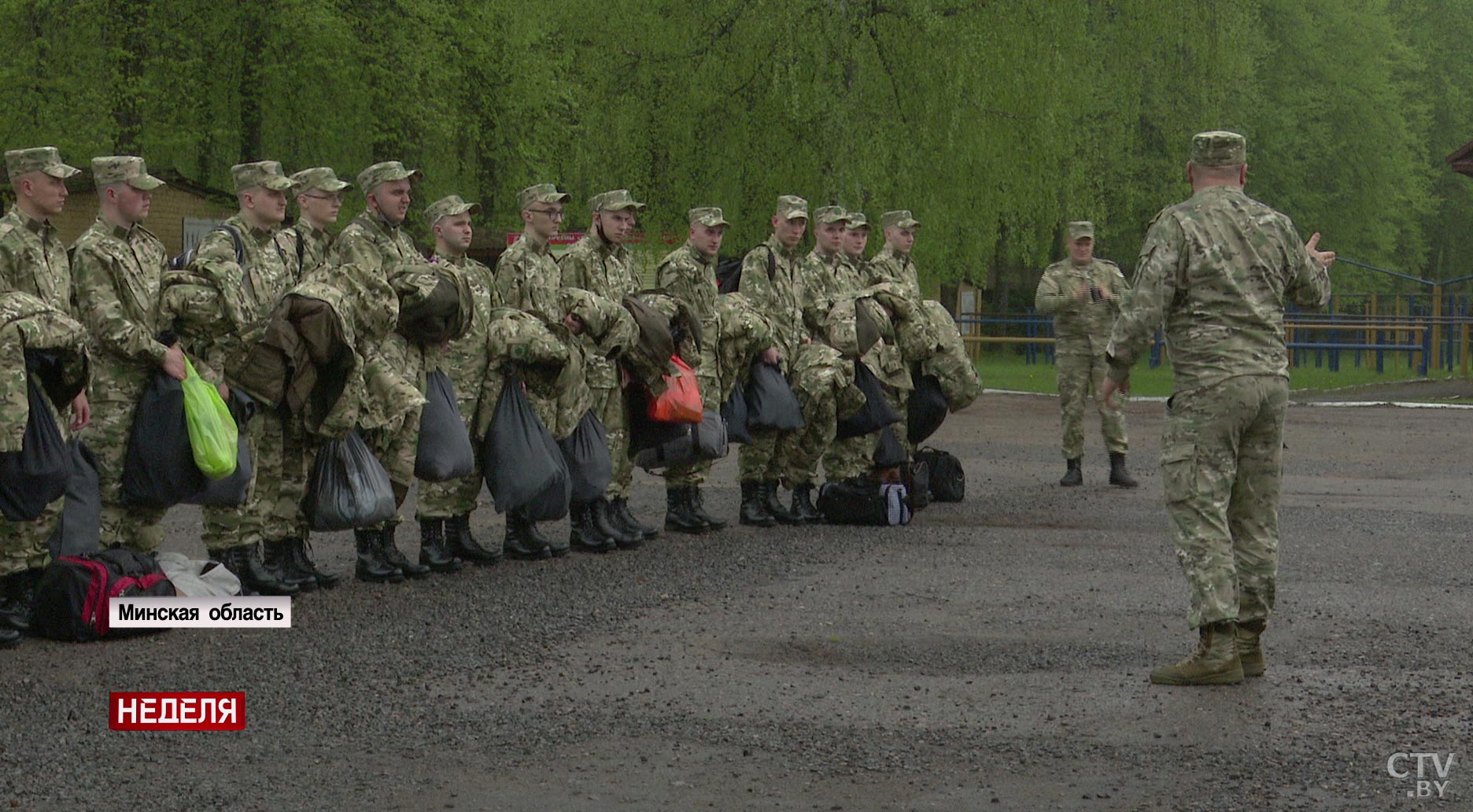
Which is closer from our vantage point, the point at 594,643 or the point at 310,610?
the point at 594,643

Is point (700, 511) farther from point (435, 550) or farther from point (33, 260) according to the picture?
point (33, 260)

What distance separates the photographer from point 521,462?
1030 centimetres

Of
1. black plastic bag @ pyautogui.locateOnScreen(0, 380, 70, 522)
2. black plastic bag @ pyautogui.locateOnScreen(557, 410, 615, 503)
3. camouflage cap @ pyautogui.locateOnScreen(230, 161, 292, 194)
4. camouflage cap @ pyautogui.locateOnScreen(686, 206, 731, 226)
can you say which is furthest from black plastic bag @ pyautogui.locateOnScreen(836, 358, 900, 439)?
black plastic bag @ pyautogui.locateOnScreen(0, 380, 70, 522)

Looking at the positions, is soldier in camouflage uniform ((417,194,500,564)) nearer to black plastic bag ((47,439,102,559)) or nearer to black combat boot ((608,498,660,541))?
black combat boot ((608,498,660,541))

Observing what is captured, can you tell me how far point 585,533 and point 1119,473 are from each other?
571 cm

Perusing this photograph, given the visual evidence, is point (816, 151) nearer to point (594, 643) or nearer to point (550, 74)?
point (550, 74)

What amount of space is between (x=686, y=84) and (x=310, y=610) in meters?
16.3

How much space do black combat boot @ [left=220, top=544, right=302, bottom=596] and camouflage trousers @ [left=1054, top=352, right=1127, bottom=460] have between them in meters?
7.74

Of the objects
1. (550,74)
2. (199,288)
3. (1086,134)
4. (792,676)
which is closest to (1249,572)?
(792,676)

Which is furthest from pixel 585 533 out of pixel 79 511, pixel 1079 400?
pixel 1079 400

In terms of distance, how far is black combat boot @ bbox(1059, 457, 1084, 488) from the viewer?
611 inches

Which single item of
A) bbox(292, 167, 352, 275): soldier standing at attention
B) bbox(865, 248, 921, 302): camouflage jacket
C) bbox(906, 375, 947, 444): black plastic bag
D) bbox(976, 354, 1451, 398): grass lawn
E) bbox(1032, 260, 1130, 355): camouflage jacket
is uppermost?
bbox(292, 167, 352, 275): soldier standing at attention

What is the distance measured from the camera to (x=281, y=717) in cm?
676

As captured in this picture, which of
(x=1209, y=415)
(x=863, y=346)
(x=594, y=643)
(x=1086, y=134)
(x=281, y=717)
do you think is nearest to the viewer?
(x=281, y=717)
